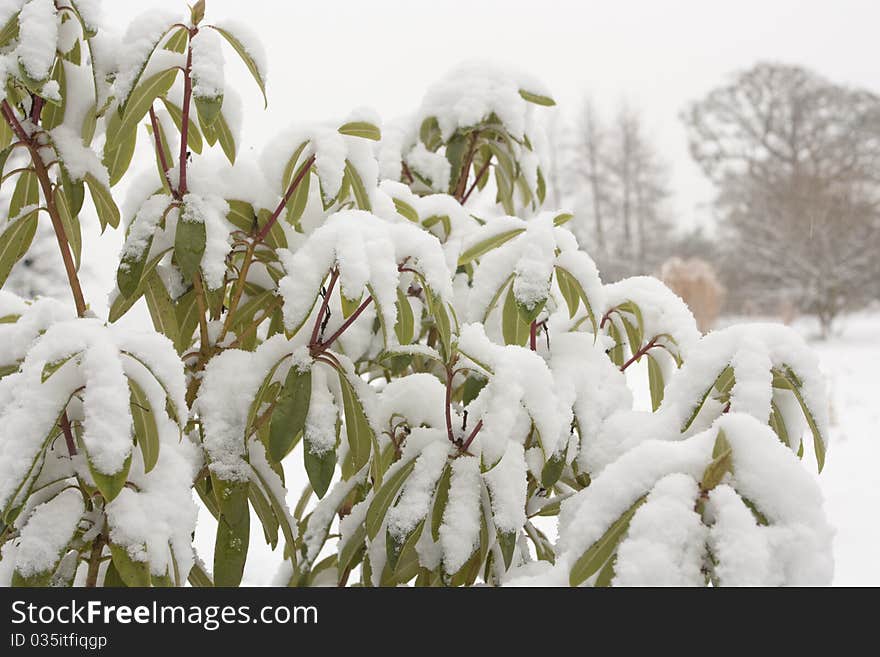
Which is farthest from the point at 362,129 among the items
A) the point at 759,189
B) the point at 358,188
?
the point at 759,189

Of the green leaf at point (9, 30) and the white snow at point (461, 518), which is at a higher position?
the green leaf at point (9, 30)

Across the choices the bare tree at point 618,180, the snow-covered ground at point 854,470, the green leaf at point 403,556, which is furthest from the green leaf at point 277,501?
the bare tree at point 618,180

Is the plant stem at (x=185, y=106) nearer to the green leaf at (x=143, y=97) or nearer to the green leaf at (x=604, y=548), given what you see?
the green leaf at (x=143, y=97)

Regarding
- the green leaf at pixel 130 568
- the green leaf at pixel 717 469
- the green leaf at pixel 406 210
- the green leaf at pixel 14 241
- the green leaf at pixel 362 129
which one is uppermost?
the green leaf at pixel 362 129

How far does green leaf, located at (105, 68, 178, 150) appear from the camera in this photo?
76 centimetres

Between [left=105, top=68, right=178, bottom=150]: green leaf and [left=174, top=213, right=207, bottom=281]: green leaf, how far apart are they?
0.11 metres

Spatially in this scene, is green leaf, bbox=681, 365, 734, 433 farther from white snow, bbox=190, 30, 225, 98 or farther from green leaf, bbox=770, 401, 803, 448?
white snow, bbox=190, 30, 225, 98

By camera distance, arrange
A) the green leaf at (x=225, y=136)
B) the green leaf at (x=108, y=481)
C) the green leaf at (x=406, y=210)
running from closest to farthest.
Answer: the green leaf at (x=108, y=481)
the green leaf at (x=225, y=136)
the green leaf at (x=406, y=210)

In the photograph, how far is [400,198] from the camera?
0.97m

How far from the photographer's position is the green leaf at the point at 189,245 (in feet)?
→ 2.51

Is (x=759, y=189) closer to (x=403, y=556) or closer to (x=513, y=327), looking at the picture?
(x=513, y=327)

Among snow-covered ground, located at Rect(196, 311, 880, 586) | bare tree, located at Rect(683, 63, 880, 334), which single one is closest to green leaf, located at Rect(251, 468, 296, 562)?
snow-covered ground, located at Rect(196, 311, 880, 586)

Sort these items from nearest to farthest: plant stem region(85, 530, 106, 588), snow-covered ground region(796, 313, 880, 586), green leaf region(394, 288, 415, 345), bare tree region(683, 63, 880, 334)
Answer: plant stem region(85, 530, 106, 588) < green leaf region(394, 288, 415, 345) < snow-covered ground region(796, 313, 880, 586) < bare tree region(683, 63, 880, 334)
